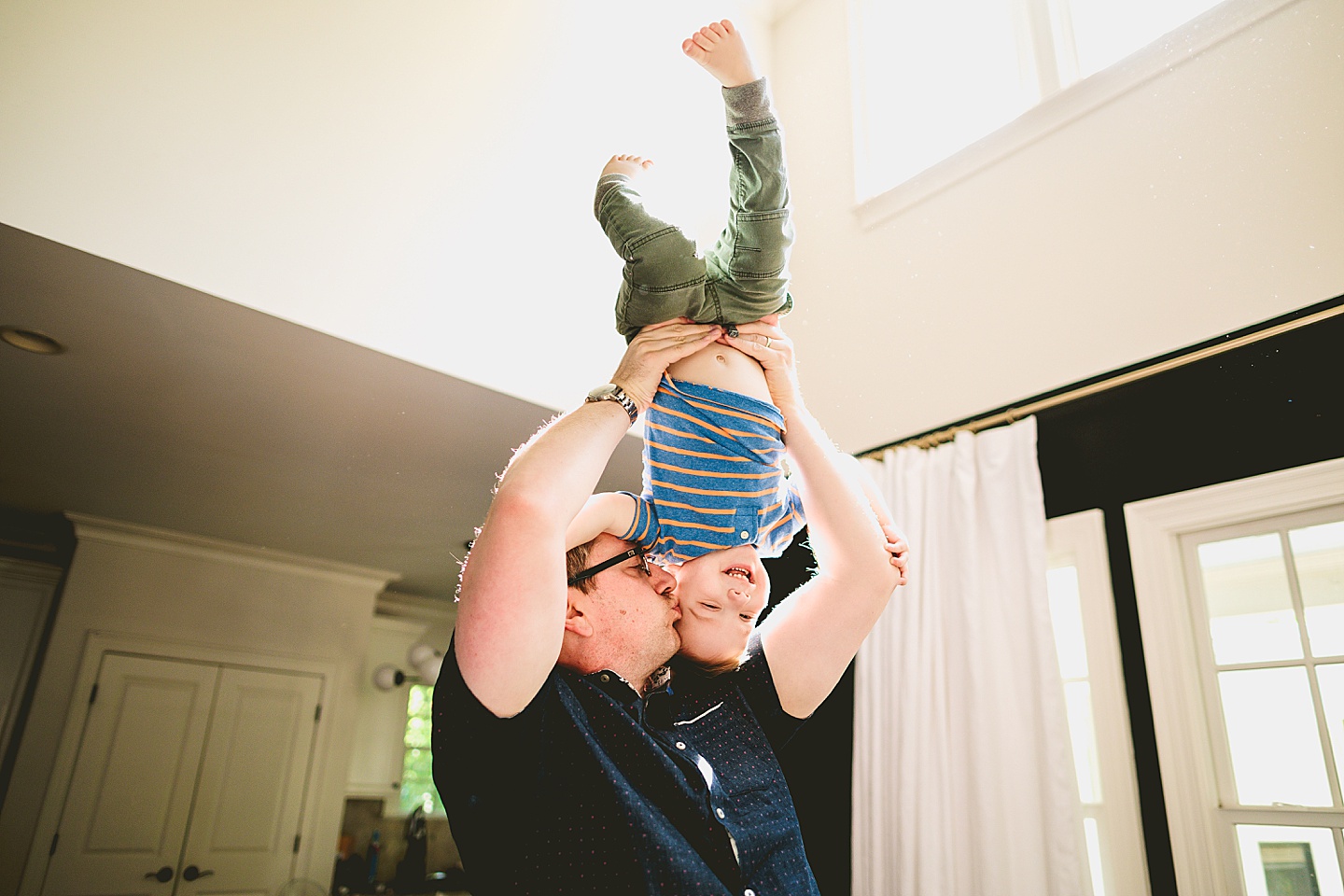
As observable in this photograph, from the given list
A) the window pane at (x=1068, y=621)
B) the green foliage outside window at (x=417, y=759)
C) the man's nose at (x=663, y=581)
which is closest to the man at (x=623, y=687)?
the man's nose at (x=663, y=581)

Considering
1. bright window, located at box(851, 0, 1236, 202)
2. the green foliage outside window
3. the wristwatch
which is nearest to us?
the wristwatch

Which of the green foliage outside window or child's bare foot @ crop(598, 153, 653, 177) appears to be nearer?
child's bare foot @ crop(598, 153, 653, 177)

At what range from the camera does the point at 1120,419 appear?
2799 millimetres

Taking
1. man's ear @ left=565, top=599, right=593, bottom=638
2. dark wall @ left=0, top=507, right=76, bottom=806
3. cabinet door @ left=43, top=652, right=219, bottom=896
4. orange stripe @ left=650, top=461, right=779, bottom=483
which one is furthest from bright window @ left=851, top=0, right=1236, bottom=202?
dark wall @ left=0, top=507, right=76, bottom=806

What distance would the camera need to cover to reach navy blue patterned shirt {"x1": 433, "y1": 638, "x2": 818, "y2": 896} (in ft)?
3.63

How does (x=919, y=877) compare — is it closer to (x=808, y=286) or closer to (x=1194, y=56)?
(x=808, y=286)

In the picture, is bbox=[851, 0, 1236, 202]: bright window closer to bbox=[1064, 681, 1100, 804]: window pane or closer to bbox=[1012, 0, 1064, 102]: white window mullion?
bbox=[1012, 0, 1064, 102]: white window mullion

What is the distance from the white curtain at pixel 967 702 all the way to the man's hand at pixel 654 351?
1.82m

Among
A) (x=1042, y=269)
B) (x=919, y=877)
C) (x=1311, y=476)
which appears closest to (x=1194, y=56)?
(x=1042, y=269)

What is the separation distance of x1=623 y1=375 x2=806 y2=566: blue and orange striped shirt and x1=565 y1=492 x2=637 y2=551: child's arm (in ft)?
0.05

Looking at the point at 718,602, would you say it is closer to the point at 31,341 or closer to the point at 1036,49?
the point at 31,341

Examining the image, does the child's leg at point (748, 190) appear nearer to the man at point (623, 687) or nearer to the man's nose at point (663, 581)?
the man at point (623, 687)

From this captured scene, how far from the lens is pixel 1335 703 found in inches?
90.5

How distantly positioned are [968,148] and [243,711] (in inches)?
182
